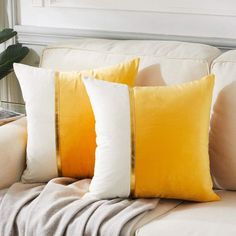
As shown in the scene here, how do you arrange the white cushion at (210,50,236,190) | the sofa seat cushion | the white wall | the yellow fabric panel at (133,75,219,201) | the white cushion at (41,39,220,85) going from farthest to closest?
the white wall < the white cushion at (41,39,220,85) < the white cushion at (210,50,236,190) < the yellow fabric panel at (133,75,219,201) < the sofa seat cushion

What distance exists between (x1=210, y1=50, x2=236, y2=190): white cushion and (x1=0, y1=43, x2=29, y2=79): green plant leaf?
978 mm

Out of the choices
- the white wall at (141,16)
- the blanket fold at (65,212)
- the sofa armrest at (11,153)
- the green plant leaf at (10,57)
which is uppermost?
the white wall at (141,16)

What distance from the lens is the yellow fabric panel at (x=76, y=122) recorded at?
214 cm

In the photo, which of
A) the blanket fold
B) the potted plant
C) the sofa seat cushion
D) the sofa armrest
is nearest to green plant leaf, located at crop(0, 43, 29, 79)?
the potted plant

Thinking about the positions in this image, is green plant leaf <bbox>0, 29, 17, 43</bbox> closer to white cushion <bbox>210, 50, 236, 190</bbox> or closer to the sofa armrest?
the sofa armrest

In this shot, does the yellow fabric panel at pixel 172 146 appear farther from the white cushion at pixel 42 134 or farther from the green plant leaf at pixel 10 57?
the green plant leaf at pixel 10 57

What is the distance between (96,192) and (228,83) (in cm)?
60

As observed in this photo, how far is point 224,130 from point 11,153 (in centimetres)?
76

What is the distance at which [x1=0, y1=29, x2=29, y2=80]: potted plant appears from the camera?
263 centimetres

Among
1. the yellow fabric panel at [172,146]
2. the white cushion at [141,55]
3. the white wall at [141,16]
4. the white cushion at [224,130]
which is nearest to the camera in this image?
the yellow fabric panel at [172,146]

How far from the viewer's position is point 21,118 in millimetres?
2404

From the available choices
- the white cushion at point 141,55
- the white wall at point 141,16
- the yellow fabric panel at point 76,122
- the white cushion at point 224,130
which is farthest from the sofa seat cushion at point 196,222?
the white wall at point 141,16

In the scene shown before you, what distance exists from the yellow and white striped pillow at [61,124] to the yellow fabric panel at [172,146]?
24 centimetres

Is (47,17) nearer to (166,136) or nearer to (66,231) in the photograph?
(166,136)
